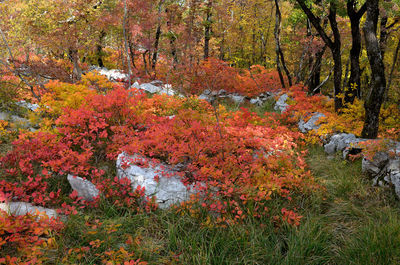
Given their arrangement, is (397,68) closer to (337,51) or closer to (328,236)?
(337,51)

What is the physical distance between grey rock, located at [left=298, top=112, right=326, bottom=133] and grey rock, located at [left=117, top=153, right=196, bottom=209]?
4.65m

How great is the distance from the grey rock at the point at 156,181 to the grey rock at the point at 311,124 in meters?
4.65

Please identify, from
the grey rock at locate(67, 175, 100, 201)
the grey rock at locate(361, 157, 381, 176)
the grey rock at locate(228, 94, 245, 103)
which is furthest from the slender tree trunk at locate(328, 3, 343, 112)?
the grey rock at locate(67, 175, 100, 201)

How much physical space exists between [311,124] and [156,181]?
5.25 m

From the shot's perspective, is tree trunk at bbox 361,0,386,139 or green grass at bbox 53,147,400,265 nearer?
green grass at bbox 53,147,400,265

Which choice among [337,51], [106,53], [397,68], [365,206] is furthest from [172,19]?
[365,206]

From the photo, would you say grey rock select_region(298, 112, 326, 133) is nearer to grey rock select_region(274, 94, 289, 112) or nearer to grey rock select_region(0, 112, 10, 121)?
grey rock select_region(274, 94, 289, 112)

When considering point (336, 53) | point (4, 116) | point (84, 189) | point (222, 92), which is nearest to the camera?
point (84, 189)

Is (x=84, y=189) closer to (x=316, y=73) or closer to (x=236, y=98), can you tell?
(x=236, y=98)

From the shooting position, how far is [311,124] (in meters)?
7.02

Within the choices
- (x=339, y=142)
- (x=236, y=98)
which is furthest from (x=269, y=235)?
(x=236, y=98)

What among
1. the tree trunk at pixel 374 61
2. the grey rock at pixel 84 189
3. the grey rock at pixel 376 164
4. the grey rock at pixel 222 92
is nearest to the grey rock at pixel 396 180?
the grey rock at pixel 376 164

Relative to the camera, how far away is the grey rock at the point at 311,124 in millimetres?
6789

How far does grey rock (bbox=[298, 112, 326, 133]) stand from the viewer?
6789mm
